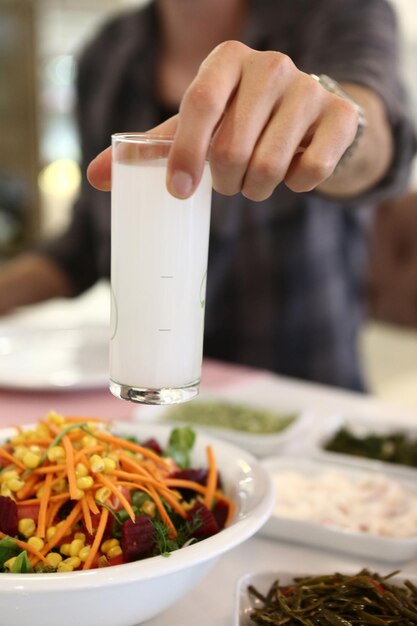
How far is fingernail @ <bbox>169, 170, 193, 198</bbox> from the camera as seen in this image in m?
0.70

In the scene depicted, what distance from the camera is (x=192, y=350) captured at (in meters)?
0.80

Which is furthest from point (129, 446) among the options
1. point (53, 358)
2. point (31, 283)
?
point (31, 283)

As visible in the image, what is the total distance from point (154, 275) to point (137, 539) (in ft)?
0.89

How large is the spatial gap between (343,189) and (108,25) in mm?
1368

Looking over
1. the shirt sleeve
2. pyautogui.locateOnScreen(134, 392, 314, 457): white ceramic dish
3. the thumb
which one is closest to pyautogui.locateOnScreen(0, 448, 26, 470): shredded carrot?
the thumb

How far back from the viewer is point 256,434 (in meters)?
1.35

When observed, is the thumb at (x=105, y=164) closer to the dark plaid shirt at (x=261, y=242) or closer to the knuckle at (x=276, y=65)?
the knuckle at (x=276, y=65)

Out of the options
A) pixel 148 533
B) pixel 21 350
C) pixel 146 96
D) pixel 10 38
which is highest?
pixel 10 38

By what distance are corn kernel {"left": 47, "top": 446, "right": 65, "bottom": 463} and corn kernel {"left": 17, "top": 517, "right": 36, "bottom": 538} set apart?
0.07 metres

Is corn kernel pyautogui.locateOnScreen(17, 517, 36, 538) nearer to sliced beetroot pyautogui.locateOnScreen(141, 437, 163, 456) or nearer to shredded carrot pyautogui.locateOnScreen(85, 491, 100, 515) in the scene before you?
shredded carrot pyautogui.locateOnScreen(85, 491, 100, 515)

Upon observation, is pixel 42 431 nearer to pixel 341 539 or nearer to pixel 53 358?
Result: pixel 341 539

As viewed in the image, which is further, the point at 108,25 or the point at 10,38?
the point at 10,38

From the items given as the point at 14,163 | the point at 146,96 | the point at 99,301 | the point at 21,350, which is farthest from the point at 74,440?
the point at 14,163

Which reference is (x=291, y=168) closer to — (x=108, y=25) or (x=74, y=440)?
(x=74, y=440)
